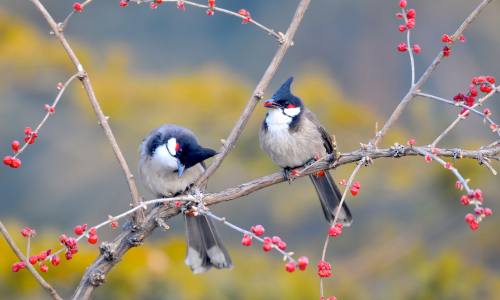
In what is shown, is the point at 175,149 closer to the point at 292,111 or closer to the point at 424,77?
the point at 292,111

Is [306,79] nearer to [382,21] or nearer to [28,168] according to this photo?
[382,21]

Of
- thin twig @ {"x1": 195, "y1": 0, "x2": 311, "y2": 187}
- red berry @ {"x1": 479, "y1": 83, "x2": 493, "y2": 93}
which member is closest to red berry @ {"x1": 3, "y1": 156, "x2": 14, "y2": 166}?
thin twig @ {"x1": 195, "y1": 0, "x2": 311, "y2": 187}

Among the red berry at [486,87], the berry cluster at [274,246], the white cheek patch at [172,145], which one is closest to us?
the berry cluster at [274,246]

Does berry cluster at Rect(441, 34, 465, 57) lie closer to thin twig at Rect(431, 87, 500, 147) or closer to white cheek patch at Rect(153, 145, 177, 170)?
thin twig at Rect(431, 87, 500, 147)

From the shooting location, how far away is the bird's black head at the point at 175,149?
3.76 meters

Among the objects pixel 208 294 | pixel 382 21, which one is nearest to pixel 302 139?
pixel 208 294

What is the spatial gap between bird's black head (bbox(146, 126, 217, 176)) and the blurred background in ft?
4.98

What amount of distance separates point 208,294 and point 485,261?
2760mm

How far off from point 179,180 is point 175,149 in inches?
10.5

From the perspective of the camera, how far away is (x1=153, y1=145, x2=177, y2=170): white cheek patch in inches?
158

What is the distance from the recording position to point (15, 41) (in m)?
8.31

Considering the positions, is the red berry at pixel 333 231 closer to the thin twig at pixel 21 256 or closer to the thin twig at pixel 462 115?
the thin twig at pixel 462 115

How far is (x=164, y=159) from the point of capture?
4066 millimetres

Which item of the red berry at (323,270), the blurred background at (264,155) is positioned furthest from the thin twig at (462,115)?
the blurred background at (264,155)
